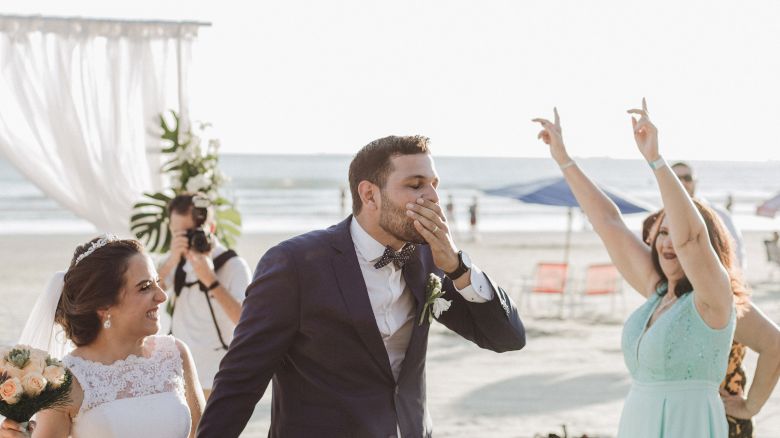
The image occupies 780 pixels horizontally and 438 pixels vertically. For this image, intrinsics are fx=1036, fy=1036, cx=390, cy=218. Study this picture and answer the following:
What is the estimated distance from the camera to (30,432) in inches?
119

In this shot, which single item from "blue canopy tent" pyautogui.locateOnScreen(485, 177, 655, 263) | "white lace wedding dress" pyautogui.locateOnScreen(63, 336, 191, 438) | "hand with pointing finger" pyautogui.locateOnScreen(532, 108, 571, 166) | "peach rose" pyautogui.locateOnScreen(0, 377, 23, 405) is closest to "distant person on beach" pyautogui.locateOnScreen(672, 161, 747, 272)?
"hand with pointing finger" pyautogui.locateOnScreen(532, 108, 571, 166)

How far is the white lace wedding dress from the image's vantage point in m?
3.40

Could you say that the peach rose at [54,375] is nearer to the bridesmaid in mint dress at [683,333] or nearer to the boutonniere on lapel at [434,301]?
the boutonniere on lapel at [434,301]

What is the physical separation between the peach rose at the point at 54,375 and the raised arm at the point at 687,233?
80.6 inches

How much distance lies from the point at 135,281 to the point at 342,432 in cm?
92

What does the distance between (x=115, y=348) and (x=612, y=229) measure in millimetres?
2155

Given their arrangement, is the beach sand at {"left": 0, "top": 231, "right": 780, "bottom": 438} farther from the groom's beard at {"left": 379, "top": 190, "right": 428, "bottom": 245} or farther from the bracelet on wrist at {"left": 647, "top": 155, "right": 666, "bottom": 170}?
the groom's beard at {"left": 379, "top": 190, "right": 428, "bottom": 245}

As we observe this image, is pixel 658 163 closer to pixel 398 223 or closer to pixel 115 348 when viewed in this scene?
pixel 398 223

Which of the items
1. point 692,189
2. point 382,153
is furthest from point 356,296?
Answer: point 692,189

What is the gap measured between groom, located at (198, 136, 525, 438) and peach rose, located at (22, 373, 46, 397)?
1.57 ft

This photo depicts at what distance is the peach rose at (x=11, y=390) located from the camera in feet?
9.37

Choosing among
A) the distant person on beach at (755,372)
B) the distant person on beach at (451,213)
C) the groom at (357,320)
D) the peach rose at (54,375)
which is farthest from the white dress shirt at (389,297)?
the distant person on beach at (451,213)

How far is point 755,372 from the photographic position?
4.21 metres

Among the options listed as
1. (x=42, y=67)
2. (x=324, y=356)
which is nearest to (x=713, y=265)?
(x=324, y=356)
